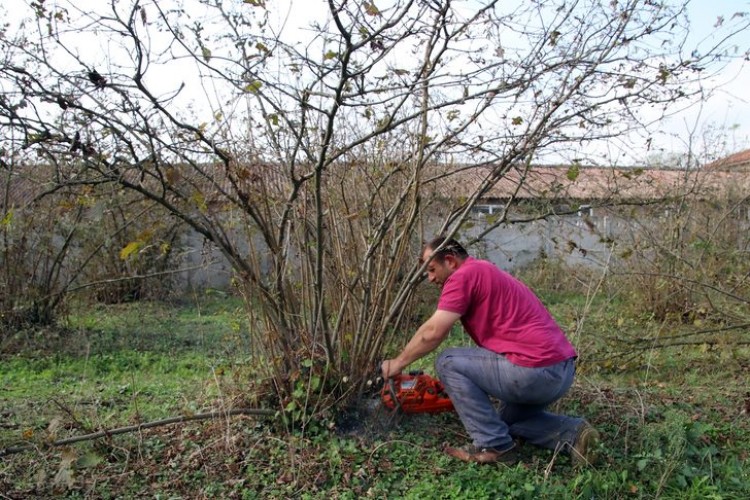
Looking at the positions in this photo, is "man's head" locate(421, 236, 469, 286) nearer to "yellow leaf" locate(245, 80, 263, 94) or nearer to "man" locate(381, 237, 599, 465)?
"man" locate(381, 237, 599, 465)

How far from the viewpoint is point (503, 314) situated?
13.1 ft

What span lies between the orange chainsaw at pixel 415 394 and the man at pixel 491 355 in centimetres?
28

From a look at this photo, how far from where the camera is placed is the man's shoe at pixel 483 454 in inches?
159

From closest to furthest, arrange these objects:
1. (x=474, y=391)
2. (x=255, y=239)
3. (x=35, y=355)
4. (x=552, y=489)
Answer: (x=552, y=489)
(x=474, y=391)
(x=255, y=239)
(x=35, y=355)

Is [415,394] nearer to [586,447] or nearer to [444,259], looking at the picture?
[444,259]

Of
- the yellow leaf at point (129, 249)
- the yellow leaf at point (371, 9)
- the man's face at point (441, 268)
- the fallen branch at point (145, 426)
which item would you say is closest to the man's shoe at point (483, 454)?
the man's face at point (441, 268)

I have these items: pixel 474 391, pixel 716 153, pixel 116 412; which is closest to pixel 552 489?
pixel 474 391

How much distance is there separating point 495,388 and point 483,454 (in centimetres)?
39

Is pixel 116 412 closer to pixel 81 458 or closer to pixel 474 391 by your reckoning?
pixel 81 458

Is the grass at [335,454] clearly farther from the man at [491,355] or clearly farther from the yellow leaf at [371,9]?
the yellow leaf at [371,9]

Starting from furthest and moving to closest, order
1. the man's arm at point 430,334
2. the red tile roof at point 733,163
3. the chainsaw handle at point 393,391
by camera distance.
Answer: the red tile roof at point 733,163 < the chainsaw handle at point 393,391 < the man's arm at point 430,334

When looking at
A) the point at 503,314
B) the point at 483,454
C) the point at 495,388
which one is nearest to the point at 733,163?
the point at 503,314

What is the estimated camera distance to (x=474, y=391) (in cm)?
403

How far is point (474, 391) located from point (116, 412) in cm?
252
